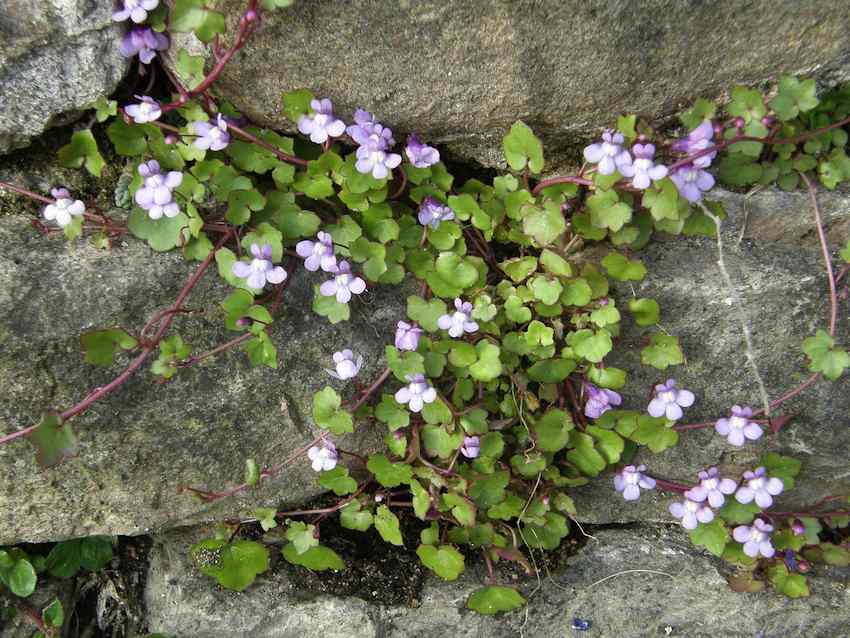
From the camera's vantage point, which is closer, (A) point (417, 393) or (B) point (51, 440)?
(B) point (51, 440)

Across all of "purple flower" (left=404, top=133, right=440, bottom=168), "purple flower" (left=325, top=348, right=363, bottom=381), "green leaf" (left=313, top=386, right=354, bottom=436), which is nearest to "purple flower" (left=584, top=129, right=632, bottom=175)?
"purple flower" (left=404, top=133, right=440, bottom=168)

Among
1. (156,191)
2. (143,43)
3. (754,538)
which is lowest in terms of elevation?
(754,538)

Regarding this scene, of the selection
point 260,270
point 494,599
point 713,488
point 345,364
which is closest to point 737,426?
point 713,488

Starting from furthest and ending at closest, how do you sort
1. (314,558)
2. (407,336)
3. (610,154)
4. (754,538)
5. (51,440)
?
(754,538), (314,558), (407,336), (610,154), (51,440)

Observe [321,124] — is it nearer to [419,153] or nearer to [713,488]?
[419,153]

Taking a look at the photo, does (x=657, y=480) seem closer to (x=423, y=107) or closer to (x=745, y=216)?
(x=745, y=216)

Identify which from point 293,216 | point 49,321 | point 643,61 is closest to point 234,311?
point 293,216

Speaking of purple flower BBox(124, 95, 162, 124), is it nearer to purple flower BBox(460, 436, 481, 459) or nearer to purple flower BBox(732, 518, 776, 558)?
purple flower BBox(460, 436, 481, 459)
